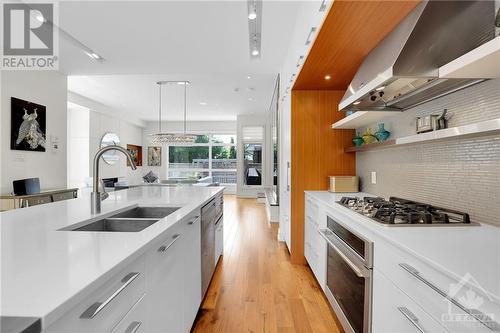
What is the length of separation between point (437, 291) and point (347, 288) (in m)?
0.84

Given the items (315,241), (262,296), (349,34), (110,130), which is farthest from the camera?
(110,130)

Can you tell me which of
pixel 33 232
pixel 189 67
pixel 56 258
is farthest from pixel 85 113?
pixel 56 258

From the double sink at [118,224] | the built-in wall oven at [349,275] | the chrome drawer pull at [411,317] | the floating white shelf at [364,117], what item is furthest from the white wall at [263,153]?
the chrome drawer pull at [411,317]

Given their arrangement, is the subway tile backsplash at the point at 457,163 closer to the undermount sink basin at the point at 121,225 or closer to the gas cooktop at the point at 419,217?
the gas cooktop at the point at 419,217

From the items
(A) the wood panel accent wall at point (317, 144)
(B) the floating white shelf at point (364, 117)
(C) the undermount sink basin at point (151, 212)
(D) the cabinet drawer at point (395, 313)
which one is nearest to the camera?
(D) the cabinet drawer at point (395, 313)

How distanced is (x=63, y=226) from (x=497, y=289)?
62.7 inches

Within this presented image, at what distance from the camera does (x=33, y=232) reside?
1.09 meters

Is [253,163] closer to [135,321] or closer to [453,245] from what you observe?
[453,245]

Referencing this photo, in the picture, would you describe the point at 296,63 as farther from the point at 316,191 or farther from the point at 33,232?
the point at 33,232

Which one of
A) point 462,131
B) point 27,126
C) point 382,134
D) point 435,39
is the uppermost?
point 435,39

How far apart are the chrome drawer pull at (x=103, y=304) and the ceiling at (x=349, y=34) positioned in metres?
1.62

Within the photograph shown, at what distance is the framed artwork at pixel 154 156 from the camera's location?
10133 millimetres

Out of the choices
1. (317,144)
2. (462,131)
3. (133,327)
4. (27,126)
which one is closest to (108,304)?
(133,327)

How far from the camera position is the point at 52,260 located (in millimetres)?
771
